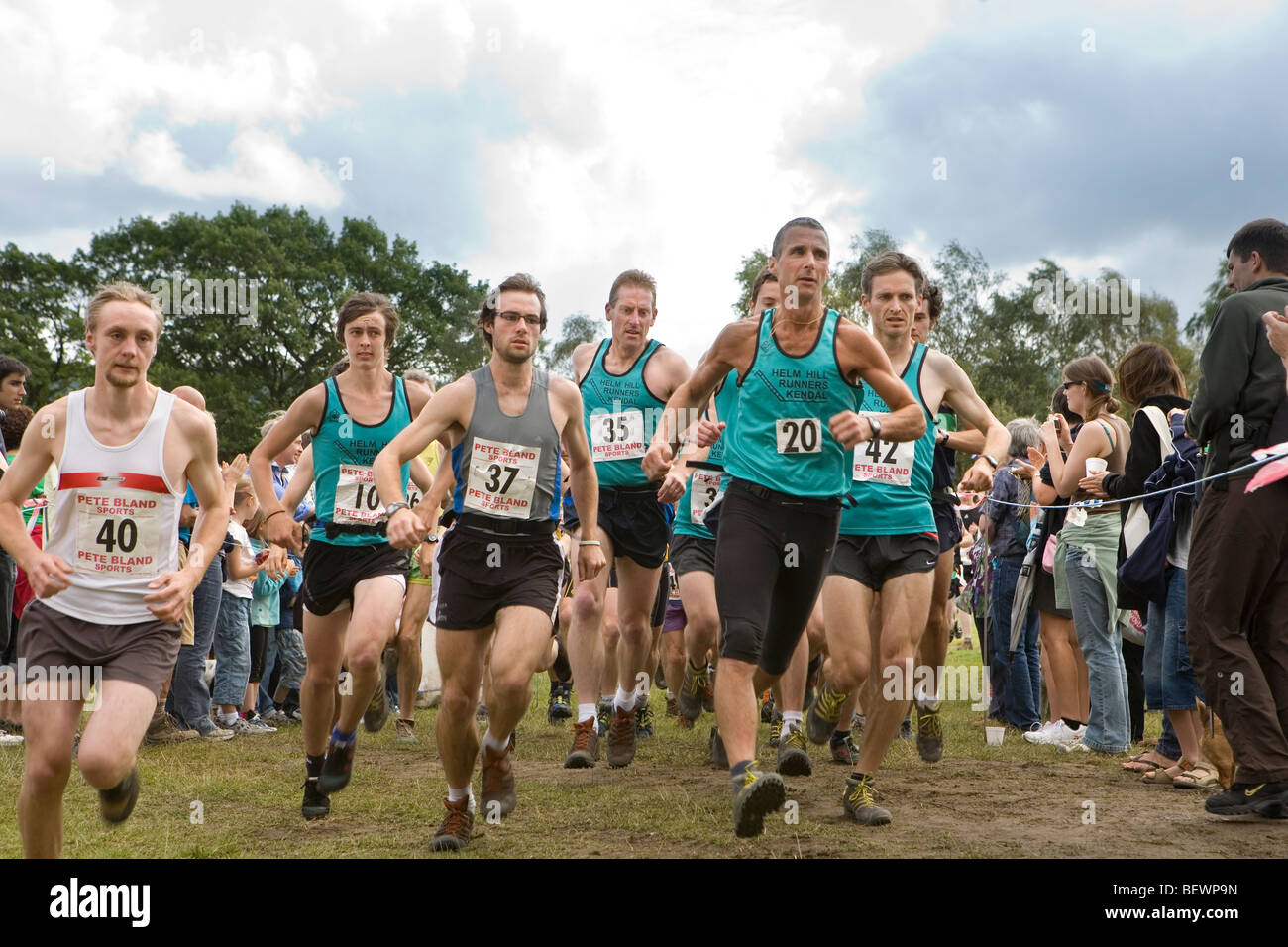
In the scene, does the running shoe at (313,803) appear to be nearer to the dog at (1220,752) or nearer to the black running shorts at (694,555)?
the black running shorts at (694,555)

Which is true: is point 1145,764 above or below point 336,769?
below

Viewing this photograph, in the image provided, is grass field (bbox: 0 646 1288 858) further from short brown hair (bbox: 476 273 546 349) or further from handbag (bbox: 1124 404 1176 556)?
short brown hair (bbox: 476 273 546 349)

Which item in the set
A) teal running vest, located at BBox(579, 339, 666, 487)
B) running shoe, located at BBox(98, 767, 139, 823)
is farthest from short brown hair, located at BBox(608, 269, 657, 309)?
running shoe, located at BBox(98, 767, 139, 823)

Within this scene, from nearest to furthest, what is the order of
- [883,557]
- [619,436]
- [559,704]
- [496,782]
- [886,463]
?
[496,782], [883,557], [886,463], [619,436], [559,704]

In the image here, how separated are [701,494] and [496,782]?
9.00 feet

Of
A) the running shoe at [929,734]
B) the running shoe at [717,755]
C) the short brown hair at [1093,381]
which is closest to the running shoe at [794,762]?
the running shoe at [717,755]

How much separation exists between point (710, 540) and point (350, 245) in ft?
147

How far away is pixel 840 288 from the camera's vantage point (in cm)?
4559

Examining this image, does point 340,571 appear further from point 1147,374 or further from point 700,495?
point 1147,374

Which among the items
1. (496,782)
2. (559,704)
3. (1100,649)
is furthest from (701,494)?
(559,704)

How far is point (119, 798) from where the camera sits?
174 inches

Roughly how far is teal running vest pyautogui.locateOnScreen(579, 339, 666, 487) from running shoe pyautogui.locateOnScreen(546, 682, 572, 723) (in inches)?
142

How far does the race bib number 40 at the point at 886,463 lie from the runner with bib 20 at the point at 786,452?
1010 mm
